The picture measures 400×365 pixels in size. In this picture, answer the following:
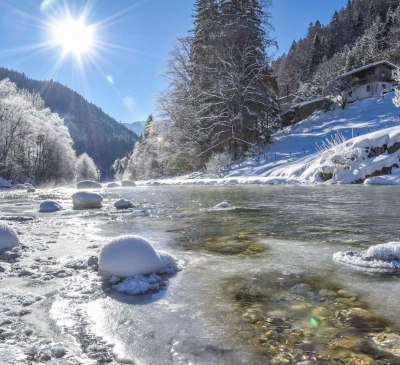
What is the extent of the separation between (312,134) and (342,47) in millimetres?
48294

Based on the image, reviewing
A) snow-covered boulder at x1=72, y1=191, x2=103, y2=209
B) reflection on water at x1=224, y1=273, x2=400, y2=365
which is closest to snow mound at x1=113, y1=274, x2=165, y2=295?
reflection on water at x1=224, y1=273, x2=400, y2=365

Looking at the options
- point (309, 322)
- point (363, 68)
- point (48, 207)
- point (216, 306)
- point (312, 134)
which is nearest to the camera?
point (309, 322)

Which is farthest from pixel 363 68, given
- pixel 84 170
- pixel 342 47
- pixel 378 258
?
pixel 84 170

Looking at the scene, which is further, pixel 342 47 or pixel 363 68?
pixel 342 47

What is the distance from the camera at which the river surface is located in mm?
2922

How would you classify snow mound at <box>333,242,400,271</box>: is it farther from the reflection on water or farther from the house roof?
the house roof

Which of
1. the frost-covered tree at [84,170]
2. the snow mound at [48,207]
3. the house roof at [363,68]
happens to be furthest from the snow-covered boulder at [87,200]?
the frost-covered tree at [84,170]

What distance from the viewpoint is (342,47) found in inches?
3004

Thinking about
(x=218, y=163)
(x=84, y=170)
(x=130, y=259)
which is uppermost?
(x=84, y=170)

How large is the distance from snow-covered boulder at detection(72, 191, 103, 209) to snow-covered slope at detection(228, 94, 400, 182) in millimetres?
12726

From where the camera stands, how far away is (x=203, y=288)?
4.49 metres

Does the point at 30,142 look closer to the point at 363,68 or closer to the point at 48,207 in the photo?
the point at 48,207

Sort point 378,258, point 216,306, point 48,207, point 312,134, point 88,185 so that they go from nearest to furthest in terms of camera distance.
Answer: point 216,306
point 378,258
point 48,207
point 88,185
point 312,134

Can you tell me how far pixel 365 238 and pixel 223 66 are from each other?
31440mm
